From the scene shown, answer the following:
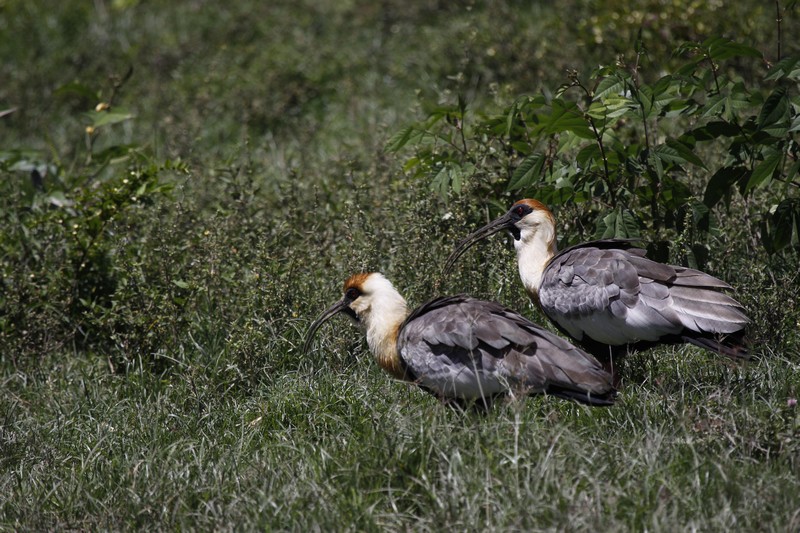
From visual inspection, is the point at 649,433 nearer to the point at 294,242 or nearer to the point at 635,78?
the point at 635,78

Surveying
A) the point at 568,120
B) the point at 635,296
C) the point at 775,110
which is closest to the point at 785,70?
the point at 775,110

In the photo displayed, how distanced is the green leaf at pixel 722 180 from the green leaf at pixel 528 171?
903 millimetres

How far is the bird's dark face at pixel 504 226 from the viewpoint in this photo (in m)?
5.60

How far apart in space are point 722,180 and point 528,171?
3.38 ft

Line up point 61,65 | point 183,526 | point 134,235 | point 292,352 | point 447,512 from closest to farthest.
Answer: point 447,512 < point 183,526 < point 292,352 < point 134,235 < point 61,65

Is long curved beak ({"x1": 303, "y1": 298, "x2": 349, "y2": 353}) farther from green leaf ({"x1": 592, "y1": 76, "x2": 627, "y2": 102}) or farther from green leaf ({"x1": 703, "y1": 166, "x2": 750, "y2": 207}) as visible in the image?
green leaf ({"x1": 703, "y1": 166, "x2": 750, "y2": 207})

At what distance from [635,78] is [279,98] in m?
5.54

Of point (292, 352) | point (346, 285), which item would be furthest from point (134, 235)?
point (346, 285)

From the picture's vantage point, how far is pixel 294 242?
677 centimetres

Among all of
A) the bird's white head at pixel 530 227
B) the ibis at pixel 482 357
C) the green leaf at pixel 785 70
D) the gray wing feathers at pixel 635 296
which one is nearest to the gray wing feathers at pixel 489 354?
the ibis at pixel 482 357

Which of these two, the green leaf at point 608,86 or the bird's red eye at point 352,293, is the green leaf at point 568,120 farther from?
the bird's red eye at point 352,293

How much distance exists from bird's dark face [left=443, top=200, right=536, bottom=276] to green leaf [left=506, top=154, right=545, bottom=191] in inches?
4.4

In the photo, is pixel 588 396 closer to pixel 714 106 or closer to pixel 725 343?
pixel 725 343

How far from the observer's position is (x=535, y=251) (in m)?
5.57
